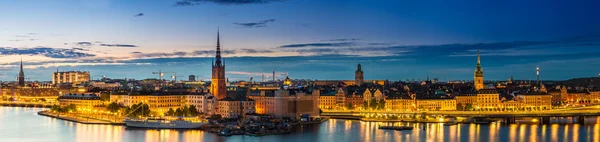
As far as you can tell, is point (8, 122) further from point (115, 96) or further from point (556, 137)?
point (556, 137)

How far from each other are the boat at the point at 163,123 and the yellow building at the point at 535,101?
2391 centimetres

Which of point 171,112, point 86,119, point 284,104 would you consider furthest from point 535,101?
point 86,119

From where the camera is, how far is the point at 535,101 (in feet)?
161

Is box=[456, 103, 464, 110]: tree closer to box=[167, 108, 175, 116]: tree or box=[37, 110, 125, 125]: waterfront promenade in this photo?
box=[167, 108, 175, 116]: tree

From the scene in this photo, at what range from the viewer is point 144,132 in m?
30.9

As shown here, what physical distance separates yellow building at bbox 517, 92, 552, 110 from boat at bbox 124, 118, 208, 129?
78.4 feet

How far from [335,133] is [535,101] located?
2284 centimetres

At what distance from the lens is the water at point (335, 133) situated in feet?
92.5

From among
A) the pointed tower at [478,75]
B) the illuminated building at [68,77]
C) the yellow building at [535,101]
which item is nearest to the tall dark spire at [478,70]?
the pointed tower at [478,75]

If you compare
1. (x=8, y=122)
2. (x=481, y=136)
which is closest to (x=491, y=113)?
(x=481, y=136)

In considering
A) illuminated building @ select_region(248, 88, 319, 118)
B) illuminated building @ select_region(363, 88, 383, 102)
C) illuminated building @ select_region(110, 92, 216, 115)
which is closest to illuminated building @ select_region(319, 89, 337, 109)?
illuminated building @ select_region(363, 88, 383, 102)

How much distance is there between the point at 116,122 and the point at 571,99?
35.4 m

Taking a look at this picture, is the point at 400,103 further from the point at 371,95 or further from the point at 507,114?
the point at 507,114

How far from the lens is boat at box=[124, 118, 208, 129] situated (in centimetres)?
3297
